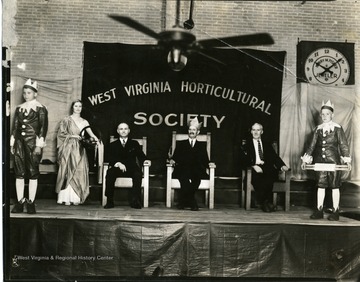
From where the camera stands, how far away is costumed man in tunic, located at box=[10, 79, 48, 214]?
3551mm

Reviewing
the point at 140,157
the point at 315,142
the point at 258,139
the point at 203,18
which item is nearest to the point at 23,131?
the point at 140,157

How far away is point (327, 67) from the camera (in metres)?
3.76

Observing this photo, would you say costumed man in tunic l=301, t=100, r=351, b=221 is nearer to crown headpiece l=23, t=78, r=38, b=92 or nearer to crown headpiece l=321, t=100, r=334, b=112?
crown headpiece l=321, t=100, r=334, b=112

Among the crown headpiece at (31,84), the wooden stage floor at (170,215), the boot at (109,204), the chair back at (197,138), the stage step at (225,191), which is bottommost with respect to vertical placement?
the wooden stage floor at (170,215)

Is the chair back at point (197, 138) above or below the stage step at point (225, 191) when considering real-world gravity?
above

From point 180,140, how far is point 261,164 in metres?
0.69

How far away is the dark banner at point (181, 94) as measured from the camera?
3621 mm

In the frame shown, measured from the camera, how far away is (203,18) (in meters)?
3.57

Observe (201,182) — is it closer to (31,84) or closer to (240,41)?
(240,41)

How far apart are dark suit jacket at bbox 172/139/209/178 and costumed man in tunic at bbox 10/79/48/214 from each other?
1066mm

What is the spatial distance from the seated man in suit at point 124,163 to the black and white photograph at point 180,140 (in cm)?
1

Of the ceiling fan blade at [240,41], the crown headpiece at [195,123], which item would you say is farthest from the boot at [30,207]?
the ceiling fan blade at [240,41]

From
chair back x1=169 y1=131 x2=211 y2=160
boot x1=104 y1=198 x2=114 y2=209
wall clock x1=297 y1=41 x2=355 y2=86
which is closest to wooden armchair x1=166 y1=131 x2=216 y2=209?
chair back x1=169 y1=131 x2=211 y2=160

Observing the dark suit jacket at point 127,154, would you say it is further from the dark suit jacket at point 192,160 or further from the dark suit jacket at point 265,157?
the dark suit jacket at point 265,157
